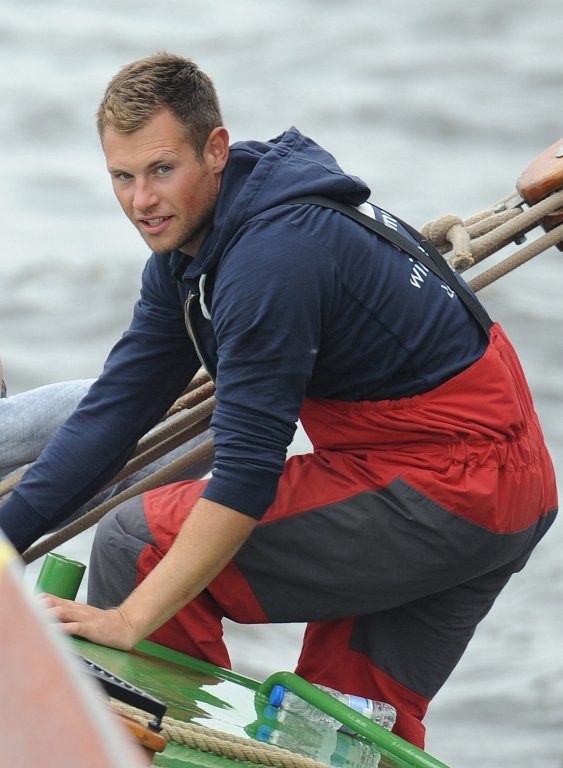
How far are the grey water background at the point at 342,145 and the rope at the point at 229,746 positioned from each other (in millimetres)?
4764

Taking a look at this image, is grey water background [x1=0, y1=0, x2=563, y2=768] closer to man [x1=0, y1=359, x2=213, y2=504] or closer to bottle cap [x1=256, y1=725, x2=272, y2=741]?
man [x1=0, y1=359, x2=213, y2=504]

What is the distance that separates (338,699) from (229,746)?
0.34 metres

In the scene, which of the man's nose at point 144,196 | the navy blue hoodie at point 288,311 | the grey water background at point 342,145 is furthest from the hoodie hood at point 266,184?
the grey water background at point 342,145

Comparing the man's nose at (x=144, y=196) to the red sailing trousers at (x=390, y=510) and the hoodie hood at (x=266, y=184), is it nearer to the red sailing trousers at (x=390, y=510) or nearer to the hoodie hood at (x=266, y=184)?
the hoodie hood at (x=266, y=184)

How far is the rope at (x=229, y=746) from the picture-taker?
232cm

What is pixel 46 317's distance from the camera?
10.2 metres

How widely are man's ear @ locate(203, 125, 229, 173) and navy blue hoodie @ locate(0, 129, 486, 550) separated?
17 millimetres

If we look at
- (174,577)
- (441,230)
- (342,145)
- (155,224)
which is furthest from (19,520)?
(342,145)

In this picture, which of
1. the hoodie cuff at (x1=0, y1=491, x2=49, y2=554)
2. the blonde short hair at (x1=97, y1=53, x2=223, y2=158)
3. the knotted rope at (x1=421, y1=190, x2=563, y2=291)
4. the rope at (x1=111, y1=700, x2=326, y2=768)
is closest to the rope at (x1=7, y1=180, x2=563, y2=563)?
the knotted rope at (x1=421, y1=190, x2=563, y2=291)

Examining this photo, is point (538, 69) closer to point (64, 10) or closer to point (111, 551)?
point (64, 10)

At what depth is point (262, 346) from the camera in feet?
7.84

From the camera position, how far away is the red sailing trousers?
8.39 feet

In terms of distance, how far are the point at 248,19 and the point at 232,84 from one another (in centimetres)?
134

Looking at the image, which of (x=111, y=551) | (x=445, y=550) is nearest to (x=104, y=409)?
(x=111, y=551)
